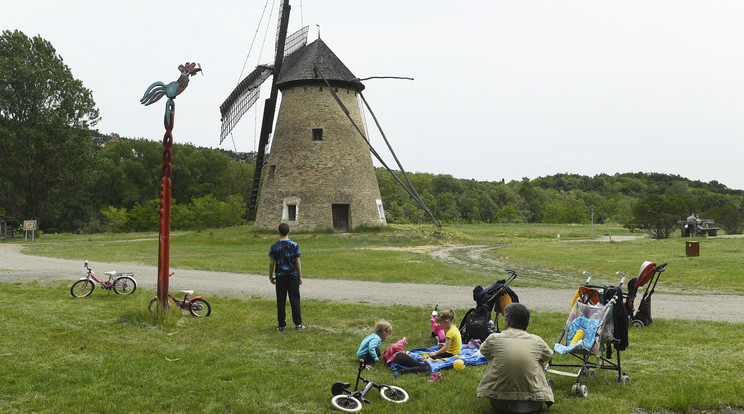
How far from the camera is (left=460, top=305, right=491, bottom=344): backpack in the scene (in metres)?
A: 7.08

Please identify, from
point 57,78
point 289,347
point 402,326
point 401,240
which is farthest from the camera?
point 57,78

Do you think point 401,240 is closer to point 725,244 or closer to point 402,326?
point 725,244

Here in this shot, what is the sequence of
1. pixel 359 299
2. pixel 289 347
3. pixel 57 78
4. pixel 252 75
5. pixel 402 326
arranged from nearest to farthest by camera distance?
pixel 289 347 < pixel 402 326 < pixel 359 299 < pixel 252 75 < pixel 57 78

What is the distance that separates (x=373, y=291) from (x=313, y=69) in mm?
19035

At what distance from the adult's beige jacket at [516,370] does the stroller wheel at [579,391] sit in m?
0.73

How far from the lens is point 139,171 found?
59.0 meters

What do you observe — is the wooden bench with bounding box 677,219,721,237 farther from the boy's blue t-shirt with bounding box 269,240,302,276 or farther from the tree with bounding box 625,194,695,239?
the boy's blue t-shirt with bounding box 269,240,302,276

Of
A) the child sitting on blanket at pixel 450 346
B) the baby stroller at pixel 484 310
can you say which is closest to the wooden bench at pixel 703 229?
the baby stroller at pixel 484 310

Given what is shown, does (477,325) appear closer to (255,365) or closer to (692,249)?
(255,365)

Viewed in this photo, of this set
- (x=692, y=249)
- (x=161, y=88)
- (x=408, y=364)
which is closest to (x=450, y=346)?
(x=408, y=364)

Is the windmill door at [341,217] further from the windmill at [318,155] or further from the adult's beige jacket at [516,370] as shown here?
the adult's beige jacket at [516,370]

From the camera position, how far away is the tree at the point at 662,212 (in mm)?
31031

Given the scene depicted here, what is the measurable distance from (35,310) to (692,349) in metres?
10.5

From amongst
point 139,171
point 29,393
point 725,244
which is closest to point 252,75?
point 725,244
